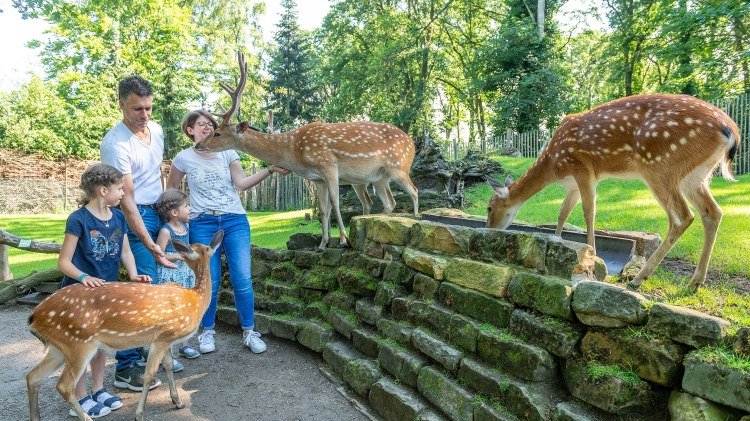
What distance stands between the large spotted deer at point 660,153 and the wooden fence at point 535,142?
10.6 meters

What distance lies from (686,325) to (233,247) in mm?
3767

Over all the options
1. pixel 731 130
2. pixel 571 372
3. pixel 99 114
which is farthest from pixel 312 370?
pixel 99 114

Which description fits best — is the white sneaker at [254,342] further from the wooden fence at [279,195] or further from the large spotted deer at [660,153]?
the wooden fence at [279,195]

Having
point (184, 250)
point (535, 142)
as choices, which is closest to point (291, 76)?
point (535, 142)

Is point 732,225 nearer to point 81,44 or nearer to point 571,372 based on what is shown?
point 571,372

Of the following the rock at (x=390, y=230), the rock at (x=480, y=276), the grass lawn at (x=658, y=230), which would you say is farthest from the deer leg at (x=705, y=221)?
the rock at (x=390, y=230)

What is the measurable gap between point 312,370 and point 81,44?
2662cm

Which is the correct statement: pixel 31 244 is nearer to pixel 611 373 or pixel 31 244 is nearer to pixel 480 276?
pixel 480 276

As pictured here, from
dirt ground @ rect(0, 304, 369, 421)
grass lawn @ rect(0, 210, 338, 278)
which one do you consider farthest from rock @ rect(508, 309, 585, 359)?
grass lawn @ rect(0, 210, 338, 278)

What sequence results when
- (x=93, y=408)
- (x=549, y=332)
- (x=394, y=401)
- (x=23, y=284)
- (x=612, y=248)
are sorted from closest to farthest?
(x=549, y=332)
(x=394, y=401)
(x=93, y=408)
(x=612, y=248)
(x=23, y=284)

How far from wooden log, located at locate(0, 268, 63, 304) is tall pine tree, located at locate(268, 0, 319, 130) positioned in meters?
24.7

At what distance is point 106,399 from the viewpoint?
140 inches

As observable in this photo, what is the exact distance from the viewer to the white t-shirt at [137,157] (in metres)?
3.66

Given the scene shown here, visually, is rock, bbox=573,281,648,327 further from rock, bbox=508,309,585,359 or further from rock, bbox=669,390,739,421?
rock, bbox=669,390,739,421
